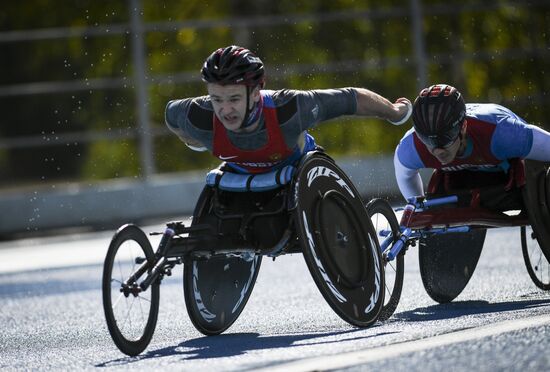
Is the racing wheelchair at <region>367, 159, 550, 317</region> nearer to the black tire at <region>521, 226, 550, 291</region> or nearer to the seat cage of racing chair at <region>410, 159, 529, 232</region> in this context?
the seat cage of racing chair at <region>410, 159, 529, 232</region>

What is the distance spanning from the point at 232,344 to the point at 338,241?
0.87m

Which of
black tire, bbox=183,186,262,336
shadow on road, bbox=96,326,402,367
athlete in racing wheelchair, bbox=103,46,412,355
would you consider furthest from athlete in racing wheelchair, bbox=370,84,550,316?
shadow on road, bbox=96,326,402,367

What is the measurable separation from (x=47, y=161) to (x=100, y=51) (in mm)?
2003

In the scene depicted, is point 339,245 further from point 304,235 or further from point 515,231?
point 515,231

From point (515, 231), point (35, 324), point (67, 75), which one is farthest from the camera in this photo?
point (67, 75)

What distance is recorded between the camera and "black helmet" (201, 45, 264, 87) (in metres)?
8.59

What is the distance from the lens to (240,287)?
923 cm

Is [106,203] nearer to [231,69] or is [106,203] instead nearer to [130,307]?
[231,69]

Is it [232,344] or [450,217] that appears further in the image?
[450,217]

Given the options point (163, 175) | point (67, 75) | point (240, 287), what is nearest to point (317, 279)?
point (240, 287)

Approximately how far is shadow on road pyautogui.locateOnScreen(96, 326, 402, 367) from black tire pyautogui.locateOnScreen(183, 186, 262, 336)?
20 centimetres

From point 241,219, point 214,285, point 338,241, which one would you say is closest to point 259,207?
point 241,219

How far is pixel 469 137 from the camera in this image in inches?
377

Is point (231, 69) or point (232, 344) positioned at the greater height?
point (231, 69)
